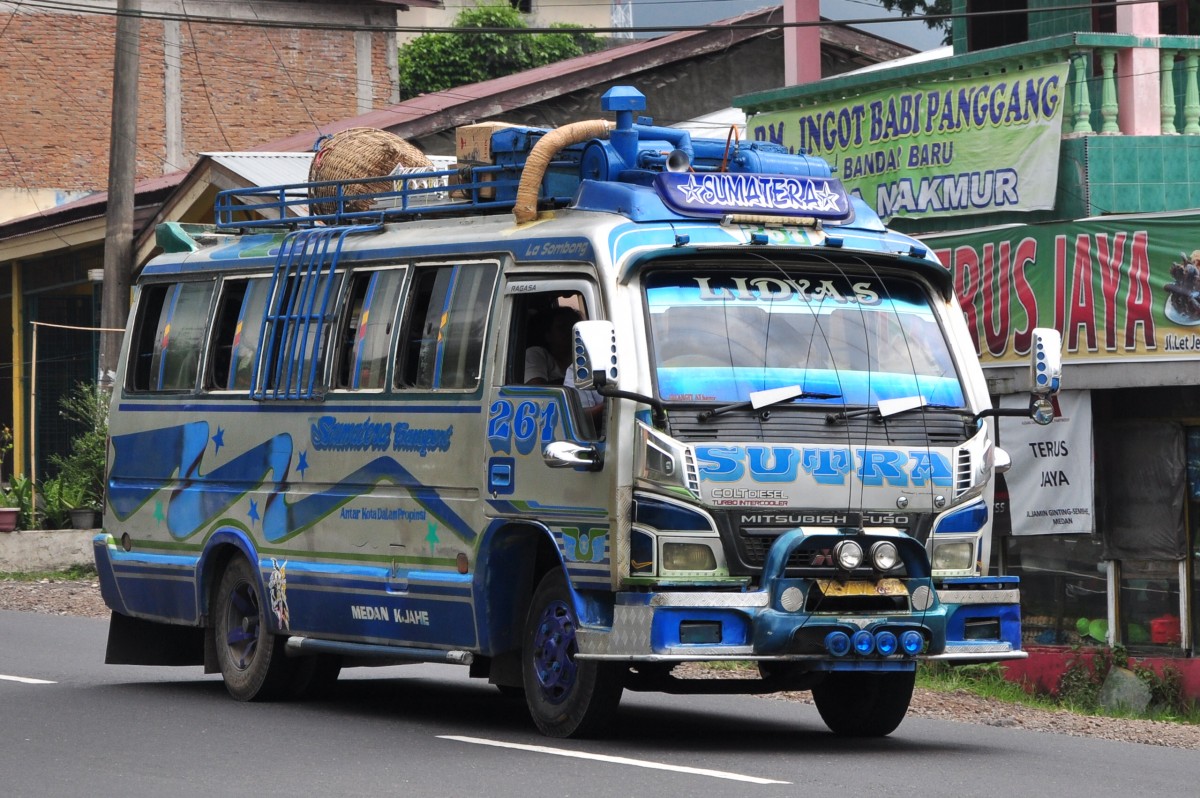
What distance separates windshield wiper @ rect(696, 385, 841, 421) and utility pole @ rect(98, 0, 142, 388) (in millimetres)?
14839

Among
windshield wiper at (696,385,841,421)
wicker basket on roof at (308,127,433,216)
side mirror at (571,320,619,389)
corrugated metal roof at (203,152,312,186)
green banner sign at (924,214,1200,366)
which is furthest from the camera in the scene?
corrugated metal roof at (203,152,312,186)

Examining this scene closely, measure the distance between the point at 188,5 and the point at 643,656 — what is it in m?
30.2

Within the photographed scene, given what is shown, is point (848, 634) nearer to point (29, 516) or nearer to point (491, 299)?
point (491, 299)

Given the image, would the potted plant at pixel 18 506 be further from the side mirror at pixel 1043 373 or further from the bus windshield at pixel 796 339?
the side mirror at pixel 1043 373

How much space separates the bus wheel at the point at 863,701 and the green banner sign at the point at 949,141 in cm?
729

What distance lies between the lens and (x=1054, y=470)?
16.5m

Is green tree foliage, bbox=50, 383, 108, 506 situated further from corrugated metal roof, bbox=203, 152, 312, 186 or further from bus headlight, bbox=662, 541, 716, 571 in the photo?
bus headlight, bbox=662, 541, 716, 571

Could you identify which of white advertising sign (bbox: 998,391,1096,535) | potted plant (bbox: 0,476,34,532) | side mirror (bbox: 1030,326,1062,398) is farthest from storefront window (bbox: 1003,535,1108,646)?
potted plant (bbox: 0,476,34,532)

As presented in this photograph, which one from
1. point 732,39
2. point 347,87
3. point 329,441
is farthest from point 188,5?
point 329,441

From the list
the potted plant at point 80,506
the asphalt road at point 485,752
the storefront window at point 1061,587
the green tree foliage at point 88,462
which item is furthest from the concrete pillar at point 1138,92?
the potted plant at point 80,506

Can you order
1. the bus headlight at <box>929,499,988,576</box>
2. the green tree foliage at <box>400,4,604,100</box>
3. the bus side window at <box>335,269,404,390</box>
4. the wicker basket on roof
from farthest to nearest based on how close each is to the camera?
the green tree foliage at <box>400,4,604,100</box> → the wicker basket on roof → the bus side window at <box>335,269,404,390</box> → the bus headlight at <box>929,499,988,576</box>

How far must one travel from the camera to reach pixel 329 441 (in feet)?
37.4

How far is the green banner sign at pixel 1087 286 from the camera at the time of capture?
1539cm

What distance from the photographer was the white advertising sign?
1625 cm
